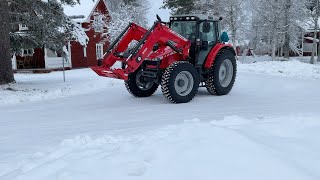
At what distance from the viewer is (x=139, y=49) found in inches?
396

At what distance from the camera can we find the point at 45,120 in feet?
28.4

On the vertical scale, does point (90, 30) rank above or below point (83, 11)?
below

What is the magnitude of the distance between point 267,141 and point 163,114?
3555mm

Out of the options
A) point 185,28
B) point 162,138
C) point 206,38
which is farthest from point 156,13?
point 162,138

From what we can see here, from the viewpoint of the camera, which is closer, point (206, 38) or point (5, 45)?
point (206, 38)

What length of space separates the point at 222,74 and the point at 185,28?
6.37ft

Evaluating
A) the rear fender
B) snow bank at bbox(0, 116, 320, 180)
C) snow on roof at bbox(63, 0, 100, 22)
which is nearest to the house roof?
snow on roof at bbox(63, 0, 100, 22)

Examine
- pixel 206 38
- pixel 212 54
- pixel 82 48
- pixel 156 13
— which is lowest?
pixel 212 54

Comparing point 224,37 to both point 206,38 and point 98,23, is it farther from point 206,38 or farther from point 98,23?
point 98,23

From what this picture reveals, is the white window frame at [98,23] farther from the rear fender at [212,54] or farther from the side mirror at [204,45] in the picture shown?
the side mirror at [204,45]

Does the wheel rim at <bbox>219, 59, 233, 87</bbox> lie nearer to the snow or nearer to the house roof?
the snow

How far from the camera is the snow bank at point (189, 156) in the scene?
4586 mm

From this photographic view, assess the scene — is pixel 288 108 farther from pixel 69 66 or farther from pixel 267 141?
pixel 69 66

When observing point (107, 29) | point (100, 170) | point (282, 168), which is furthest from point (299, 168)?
point (107, 29)
